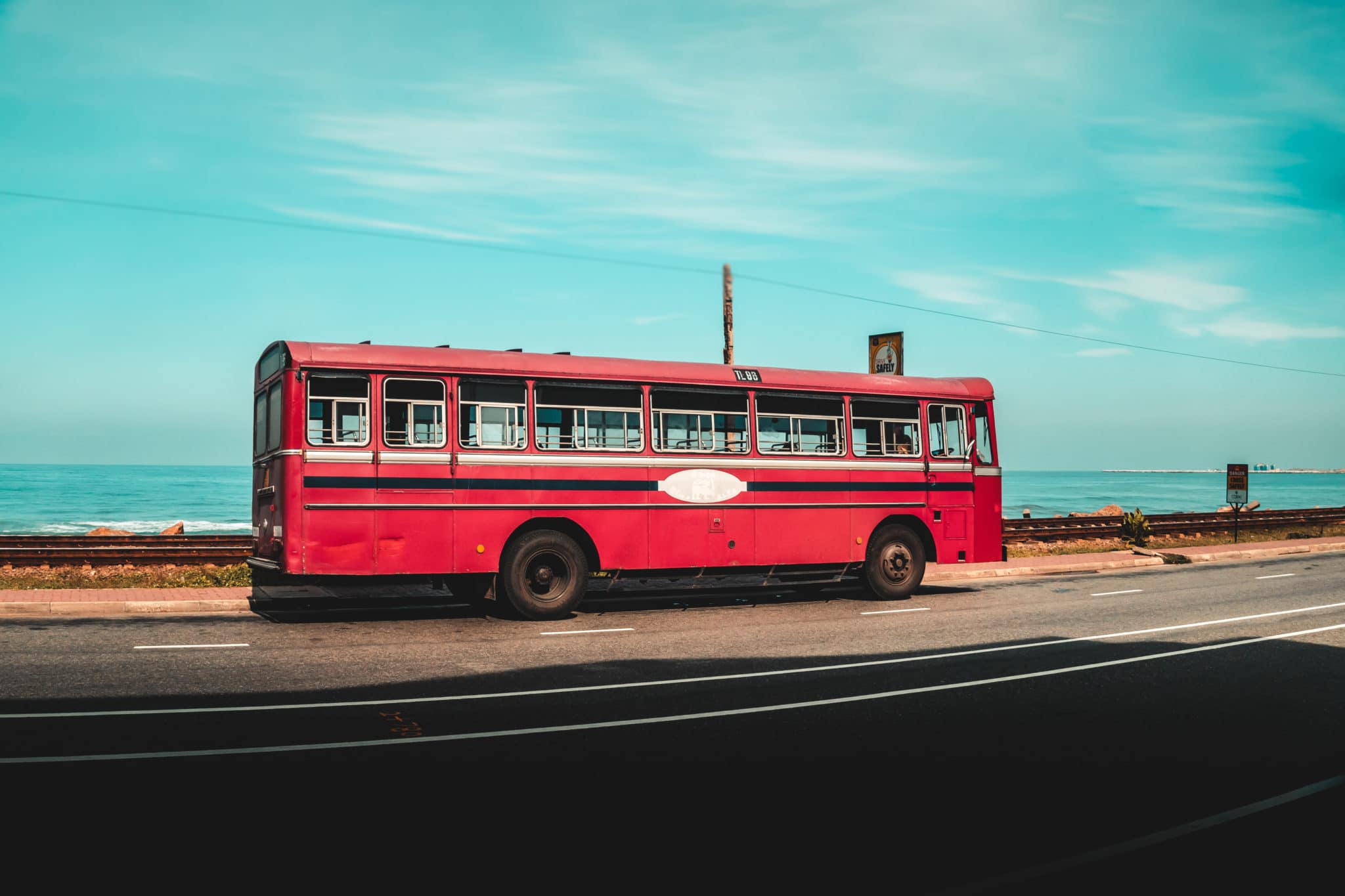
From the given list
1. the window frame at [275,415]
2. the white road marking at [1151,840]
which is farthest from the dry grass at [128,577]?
the white road marking at [1151,840]

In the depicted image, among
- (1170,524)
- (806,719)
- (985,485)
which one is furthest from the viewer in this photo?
(1170,524)

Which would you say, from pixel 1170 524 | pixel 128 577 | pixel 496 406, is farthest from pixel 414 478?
pixel 1170 524

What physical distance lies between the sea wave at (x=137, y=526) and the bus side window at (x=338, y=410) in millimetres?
35023

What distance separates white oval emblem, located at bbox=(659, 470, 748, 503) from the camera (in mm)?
14430

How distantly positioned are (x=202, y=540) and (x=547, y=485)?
11.5 metres

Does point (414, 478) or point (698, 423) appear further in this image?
point (698, 423)

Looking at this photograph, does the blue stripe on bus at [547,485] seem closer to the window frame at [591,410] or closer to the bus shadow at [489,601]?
the window frame at [591,410]

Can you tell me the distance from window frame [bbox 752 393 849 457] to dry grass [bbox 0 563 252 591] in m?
8.19

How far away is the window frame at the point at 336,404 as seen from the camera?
12.3 m

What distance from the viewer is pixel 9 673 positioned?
29.9 feet

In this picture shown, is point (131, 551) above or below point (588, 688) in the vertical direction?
above

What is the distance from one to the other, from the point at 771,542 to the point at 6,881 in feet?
38.2

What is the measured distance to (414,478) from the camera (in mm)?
12789

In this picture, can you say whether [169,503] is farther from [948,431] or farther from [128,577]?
[948,431]
